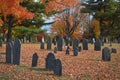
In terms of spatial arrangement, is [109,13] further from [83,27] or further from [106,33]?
[83,27]

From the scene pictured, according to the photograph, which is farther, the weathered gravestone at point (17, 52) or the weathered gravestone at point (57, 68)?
the weathered gravestone at point (17, 52)

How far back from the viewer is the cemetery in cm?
1444

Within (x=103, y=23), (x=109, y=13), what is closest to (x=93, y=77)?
(x=109, y=13)

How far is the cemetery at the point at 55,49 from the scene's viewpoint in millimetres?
14444

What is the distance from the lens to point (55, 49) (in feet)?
84.9

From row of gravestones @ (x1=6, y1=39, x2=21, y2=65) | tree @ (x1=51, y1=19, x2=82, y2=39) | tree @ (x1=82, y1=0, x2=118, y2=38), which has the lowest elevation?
tree @ (x1=51, y1=19, x2=82, y2=39)

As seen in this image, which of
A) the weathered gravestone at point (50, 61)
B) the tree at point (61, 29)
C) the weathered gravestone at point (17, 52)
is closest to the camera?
the weathered gravestone at point (50, 61)

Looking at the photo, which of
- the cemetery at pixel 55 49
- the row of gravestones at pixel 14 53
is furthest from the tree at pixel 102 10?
the row of gravestones at pixel 14 53

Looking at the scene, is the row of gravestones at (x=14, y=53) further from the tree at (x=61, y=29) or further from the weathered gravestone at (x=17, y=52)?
the tree at (x=61, y=29)

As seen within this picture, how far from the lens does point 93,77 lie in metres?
13.9

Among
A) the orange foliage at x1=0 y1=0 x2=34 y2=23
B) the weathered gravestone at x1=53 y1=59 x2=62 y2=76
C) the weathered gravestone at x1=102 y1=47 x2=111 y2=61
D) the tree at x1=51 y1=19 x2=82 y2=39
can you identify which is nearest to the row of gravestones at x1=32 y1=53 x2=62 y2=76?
the weathered gravestone at x1=53 y1=59 x2=62 y2=76

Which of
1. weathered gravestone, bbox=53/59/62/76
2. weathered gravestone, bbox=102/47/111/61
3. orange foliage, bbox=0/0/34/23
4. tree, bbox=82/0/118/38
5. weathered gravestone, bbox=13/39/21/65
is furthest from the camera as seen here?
tree, bbox=82/0/118/38

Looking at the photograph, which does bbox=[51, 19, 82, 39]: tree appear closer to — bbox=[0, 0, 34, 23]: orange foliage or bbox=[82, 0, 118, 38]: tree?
bbox=[82, 0, 118, 38]: tree

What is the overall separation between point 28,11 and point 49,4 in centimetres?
199
